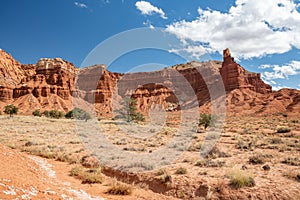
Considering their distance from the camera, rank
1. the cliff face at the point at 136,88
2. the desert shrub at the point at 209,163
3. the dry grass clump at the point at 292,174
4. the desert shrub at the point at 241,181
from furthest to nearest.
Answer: the cliff face at the point at 136,88, the desert shrub at the point at 209,163, the dry grass clump at the point at 292,174, the desert shrub at the point at 241,181

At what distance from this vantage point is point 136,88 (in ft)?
399

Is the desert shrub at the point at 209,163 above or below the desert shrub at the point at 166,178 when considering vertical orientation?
above

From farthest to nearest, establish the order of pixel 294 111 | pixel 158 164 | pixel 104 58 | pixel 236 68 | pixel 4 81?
pixel 4 81 < pixel 236 68 < pixel 294 111 < pixel 104 58 < pixel 158 164

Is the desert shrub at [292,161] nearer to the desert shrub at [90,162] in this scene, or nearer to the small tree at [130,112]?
the desert shrub at [90,162]

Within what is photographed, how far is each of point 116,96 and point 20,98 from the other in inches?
1793

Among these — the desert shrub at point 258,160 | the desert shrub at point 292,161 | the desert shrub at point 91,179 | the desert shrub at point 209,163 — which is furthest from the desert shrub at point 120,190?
the desert shrub at point 292,161

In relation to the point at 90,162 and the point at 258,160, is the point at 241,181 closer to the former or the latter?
the point at 258,160

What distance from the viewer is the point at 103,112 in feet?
307

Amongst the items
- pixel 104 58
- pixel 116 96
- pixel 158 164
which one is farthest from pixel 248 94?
pixel 158 164

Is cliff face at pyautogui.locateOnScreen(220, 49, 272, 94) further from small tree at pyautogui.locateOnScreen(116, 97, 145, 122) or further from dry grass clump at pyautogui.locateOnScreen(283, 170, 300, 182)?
dry grass clump at pyautogui.locateOnScreen(283, 170, 300, 182)

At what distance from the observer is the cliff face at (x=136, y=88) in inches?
3034

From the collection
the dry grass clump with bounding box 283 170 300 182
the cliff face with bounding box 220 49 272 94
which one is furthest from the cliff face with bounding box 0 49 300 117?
the dry grass clump with bounding box 283 170 300 182

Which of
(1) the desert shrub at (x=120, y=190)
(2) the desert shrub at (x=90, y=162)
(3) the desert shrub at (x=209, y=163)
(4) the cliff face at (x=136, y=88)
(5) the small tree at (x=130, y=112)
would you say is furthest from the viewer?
(4) the cliff face at (x=136, y=88)

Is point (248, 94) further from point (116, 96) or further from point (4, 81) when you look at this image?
point (4, 81)
